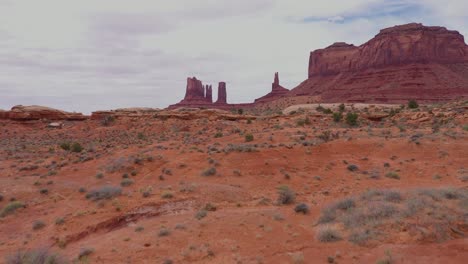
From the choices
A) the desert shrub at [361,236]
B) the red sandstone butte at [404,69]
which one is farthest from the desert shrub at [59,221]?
the red sandstone butte at [404,69]

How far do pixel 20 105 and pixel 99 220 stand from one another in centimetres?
5005

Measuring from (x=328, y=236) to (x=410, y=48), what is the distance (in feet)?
280

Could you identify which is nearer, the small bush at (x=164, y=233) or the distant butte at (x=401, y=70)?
the small bush at (x=164, y=233)

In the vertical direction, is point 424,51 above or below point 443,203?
above

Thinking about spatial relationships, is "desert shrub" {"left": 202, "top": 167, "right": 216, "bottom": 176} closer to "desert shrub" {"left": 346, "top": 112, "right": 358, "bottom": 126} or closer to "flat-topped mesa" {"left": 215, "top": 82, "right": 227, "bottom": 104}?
"desert shrub" {"left": 346, "top": 112, "right": 358, "bottom": 126}

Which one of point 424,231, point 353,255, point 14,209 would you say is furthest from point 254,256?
point 14,209

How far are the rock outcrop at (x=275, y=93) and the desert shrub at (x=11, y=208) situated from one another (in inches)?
3898

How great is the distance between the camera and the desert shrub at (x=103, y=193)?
13688mm

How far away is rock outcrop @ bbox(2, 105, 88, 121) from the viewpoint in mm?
48969

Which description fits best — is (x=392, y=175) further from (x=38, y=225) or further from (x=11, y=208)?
(x=11, y=208)

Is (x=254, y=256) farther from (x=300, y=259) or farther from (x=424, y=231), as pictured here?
(x=424, y=231)

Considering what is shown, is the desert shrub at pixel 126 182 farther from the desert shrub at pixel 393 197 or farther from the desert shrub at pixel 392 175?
the desert shrub at pixel 392 175

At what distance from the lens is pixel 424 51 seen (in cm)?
8112

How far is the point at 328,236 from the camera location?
27.8 ft
